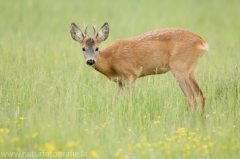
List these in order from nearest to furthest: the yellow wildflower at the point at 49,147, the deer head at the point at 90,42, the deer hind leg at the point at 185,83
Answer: the yellow wildflower at the point at 49,147, the deer hind leg at the point at 185,83, the deer head at the point at 90,42

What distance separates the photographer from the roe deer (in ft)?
27.5

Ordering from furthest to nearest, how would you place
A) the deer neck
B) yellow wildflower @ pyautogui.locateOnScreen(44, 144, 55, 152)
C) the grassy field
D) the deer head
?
the deer neck, the deer head, the grassy field, yellow wildflower @ pyautogui.locateOnScreen(44, 144, 55, 152)

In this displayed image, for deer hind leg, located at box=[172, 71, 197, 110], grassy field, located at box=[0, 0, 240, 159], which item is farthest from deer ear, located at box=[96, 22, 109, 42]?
deer hind leg, located at box=[172, 71, 197, 110]

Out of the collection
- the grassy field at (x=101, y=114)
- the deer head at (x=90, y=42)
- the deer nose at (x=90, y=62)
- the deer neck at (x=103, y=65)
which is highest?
the deer head at (x=90, y=42)

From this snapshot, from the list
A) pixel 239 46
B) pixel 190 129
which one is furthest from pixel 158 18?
pixel 190 129

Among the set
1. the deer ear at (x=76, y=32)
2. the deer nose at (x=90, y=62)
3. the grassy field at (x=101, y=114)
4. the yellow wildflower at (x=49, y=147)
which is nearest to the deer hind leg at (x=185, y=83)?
the grassy field at (x=101, y=114)

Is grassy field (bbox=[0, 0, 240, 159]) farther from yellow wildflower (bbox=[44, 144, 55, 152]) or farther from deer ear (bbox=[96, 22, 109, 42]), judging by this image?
deer ear (bbox=[96, 22, 109, 42])

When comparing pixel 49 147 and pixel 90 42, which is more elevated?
pixel 90 42

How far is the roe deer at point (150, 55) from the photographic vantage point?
27.5 ft

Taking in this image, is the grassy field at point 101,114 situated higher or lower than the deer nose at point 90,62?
lower

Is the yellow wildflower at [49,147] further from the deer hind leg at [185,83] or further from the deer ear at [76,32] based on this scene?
the deer ear at [76,32]

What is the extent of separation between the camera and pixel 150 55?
28.7ft

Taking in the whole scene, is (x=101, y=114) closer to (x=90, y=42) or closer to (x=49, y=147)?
(x=49, y=147)

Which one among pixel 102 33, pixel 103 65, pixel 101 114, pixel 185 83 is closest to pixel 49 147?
pixel 101 114
